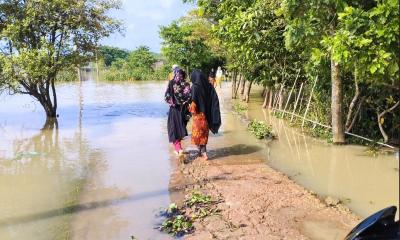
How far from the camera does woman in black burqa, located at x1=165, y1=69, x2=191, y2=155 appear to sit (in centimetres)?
811

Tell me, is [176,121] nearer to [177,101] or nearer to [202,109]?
[177,101]

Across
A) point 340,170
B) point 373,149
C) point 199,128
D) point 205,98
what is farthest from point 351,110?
point 199,128

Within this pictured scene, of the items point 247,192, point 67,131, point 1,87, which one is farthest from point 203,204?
point 1,87

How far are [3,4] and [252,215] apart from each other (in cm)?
1010

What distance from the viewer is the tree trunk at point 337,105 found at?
8639 mm

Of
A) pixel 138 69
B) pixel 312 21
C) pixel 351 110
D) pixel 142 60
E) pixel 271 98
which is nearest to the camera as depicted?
pixel 312 21

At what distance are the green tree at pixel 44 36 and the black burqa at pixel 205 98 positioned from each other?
5798 millimetres

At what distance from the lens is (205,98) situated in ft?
26.3

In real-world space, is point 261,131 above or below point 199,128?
below

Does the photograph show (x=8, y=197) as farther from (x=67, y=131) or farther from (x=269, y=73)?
(x=269, y=73)

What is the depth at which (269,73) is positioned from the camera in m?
13.5

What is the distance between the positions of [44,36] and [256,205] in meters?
9.54

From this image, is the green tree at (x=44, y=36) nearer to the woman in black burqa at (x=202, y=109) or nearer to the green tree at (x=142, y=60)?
the woman in black burqa at (x=202, y=109)

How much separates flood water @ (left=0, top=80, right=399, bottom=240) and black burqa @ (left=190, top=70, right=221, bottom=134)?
0.84m
